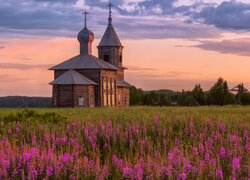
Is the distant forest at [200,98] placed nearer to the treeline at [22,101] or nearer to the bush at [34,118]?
the treeline at [22,101]

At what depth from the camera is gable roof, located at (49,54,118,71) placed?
2432 inches

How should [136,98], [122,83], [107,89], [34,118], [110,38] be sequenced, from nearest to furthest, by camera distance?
[34,118]
[107,89]
[122,83]
[110,38]
[136,98]

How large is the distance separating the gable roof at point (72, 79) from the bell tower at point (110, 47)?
12044 mm

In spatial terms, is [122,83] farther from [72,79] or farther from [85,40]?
[72,79]

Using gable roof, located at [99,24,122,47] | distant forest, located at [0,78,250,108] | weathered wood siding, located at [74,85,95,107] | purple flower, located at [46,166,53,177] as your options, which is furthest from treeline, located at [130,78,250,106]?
purple flower, located at [46,166,53,177]

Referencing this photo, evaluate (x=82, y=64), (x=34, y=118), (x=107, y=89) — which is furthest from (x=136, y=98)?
(x=34, y=118)

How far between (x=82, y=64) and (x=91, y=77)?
6.24 ft

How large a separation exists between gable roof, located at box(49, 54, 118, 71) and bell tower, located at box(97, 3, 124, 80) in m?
6.92

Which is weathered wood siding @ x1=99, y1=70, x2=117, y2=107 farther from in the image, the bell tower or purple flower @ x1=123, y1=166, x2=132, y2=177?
purple flower @ x1=123, y1=166, x2=132, y2=177

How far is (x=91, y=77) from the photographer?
61.8m

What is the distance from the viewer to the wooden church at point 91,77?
58.2 meters

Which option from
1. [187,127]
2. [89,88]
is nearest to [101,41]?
[89,88]

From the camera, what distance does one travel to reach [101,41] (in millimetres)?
71875

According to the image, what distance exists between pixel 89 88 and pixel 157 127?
144 feet
